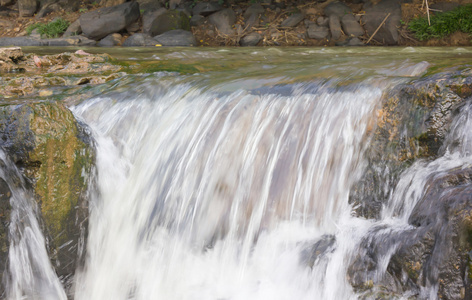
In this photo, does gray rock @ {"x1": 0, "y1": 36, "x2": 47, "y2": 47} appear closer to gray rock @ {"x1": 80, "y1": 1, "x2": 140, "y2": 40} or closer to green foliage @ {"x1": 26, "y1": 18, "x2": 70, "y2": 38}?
gray rock @ {"x1": 80, "y1": 1, "x2": 140, "y2": 40}

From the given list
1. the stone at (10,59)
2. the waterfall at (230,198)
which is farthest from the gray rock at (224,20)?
the waterfall at (230,198)

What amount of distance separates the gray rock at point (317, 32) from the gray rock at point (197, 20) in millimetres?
3337

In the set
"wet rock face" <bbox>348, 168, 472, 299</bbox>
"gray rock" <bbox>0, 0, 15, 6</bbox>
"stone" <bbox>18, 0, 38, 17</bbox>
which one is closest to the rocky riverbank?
"stone" <bbox>18, 0, 38, 17</bbox>

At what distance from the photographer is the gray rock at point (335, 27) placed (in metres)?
12.0

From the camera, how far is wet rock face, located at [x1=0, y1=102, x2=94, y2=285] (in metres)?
3.21

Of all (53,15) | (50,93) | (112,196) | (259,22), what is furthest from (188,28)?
(112,196)

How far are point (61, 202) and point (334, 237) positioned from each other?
1923mm

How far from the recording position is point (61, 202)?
3299 millimetres

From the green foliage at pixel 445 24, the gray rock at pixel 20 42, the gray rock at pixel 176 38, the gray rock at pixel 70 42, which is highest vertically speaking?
the gray rock at pixel 20 42

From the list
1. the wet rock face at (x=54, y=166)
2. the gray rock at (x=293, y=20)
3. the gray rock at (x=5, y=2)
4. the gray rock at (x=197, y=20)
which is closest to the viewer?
the wet rock face at (x=54, y=166)

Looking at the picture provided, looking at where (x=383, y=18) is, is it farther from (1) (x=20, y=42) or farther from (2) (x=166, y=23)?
(1) (x=20, y=42)

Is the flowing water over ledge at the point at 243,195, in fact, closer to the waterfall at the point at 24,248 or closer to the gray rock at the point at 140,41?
the waterfall at the point at 24,248

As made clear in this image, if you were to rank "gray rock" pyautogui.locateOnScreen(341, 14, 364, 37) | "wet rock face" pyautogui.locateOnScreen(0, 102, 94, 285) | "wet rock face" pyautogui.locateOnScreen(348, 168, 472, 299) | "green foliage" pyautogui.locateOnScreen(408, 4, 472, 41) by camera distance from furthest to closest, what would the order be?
"gray rock" pyautogui.locateOnScreen(341, 14, 364, 37), "green foliage" pyautogui.locateOnScreen(408, 4, 472, 41), "wet rock face" pyautogui.locateOnScreen(0, 102, 94, 285), "wet rock face" pyautogui.locateOnScreen(348, 168, 472, 299)

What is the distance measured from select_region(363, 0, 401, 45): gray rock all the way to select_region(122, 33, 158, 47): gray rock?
554 centimetres
